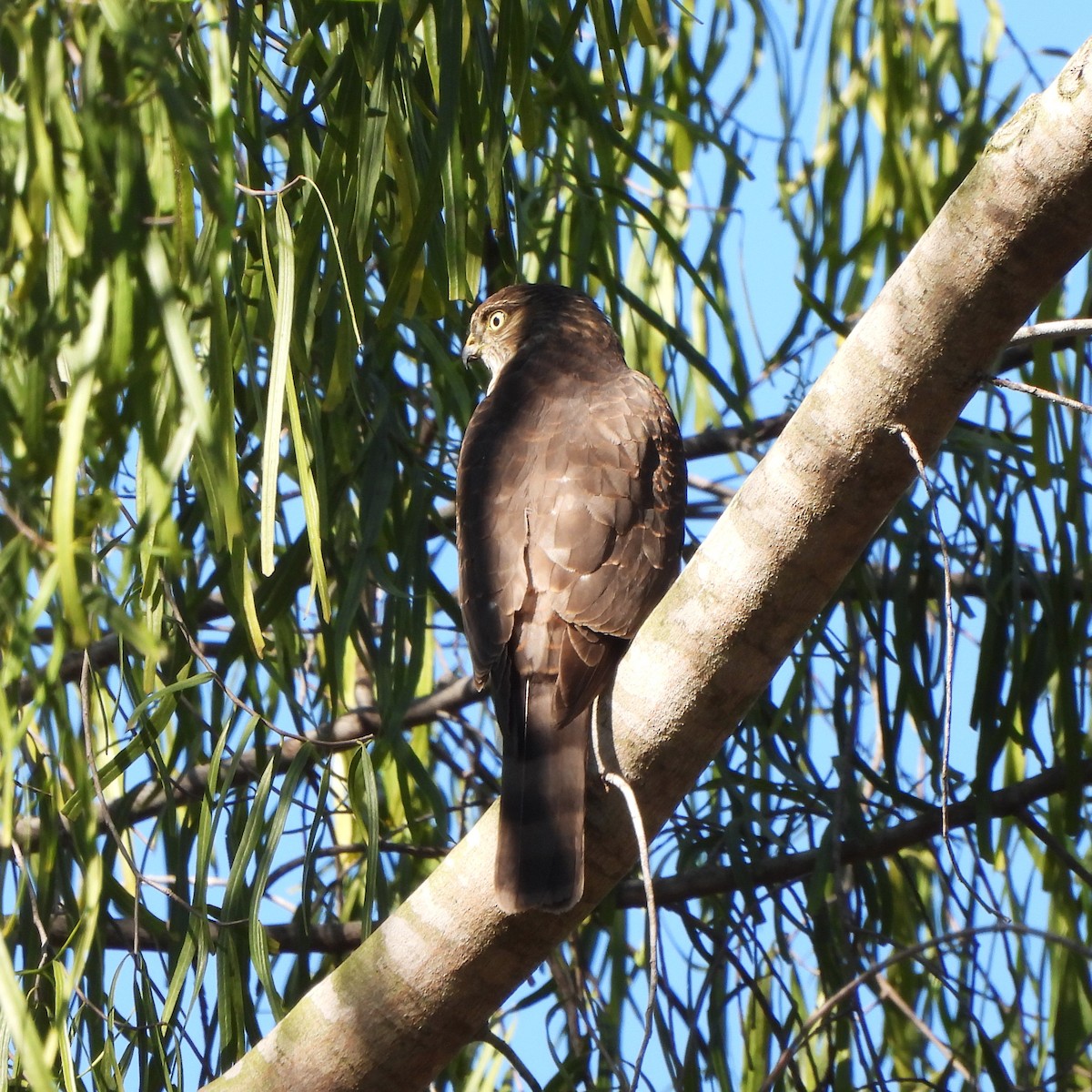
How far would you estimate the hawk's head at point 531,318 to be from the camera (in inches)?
134

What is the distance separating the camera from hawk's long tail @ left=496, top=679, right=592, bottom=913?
1795mm

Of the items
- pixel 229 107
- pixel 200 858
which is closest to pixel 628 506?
pixel 200 858

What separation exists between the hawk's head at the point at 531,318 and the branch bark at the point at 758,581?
166 cm

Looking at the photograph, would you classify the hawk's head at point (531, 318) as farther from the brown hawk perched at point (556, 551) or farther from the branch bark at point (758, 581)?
the branch bark at point (758, 581)

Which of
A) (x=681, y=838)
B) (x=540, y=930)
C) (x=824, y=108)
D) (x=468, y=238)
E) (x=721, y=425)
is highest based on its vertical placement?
(x=824, y=108)

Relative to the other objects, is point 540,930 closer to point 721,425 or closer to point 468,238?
point 468,238

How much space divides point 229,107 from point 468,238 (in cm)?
107

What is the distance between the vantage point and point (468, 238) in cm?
226

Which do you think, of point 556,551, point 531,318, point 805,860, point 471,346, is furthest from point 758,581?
point 471,346

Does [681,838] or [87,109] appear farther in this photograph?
[681,838]

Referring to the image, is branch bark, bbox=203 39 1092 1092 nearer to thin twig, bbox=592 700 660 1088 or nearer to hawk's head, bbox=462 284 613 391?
thin twig, bbox=592 700 660 1088

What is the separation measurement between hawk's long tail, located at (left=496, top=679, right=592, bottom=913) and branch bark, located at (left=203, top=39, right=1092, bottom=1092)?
4cm

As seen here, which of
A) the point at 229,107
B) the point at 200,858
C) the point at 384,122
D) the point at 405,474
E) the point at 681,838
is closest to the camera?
the point at 229,107

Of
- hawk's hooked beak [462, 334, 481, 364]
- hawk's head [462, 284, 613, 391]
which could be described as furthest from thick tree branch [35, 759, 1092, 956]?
hawk's hooked beak [462, 334, 481, 364]
